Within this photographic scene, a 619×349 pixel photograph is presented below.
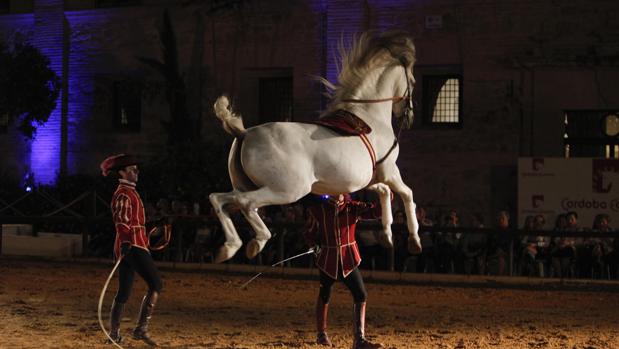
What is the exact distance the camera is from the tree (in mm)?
23188

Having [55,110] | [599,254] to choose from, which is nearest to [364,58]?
[599,254]

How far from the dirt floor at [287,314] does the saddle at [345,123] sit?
3.25 metres

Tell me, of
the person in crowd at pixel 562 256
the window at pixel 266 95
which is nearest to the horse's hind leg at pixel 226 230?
the person in crowd at pixel 562 256

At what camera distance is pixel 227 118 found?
661 cm

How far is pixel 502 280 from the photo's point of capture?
50.2ft

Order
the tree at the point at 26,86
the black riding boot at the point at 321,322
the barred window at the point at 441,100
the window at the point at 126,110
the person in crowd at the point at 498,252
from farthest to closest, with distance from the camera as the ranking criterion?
the window at the point at 126,110 < the tree at the point at 26,86 < the barred window at the point at 441,100 < the person in crowd at the point at 498,252 < the black riding boot at the point at 321,322

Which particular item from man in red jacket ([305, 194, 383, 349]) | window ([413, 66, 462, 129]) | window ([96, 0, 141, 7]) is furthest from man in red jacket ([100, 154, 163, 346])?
window ([96, 0, 141, 7])

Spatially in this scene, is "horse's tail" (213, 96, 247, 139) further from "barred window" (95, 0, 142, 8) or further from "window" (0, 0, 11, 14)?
"window" (0, 0, 11, 14)

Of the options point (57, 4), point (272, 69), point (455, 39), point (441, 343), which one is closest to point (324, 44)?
point (272, 69)

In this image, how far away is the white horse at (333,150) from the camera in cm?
643

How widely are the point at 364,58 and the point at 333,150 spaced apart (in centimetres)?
92

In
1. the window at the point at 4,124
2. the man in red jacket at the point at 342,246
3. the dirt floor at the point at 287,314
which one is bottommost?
the dirt floor at the point at 287,314

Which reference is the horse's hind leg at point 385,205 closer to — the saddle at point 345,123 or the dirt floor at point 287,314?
the saddle at point 345,123

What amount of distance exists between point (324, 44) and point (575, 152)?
6.35 meters
